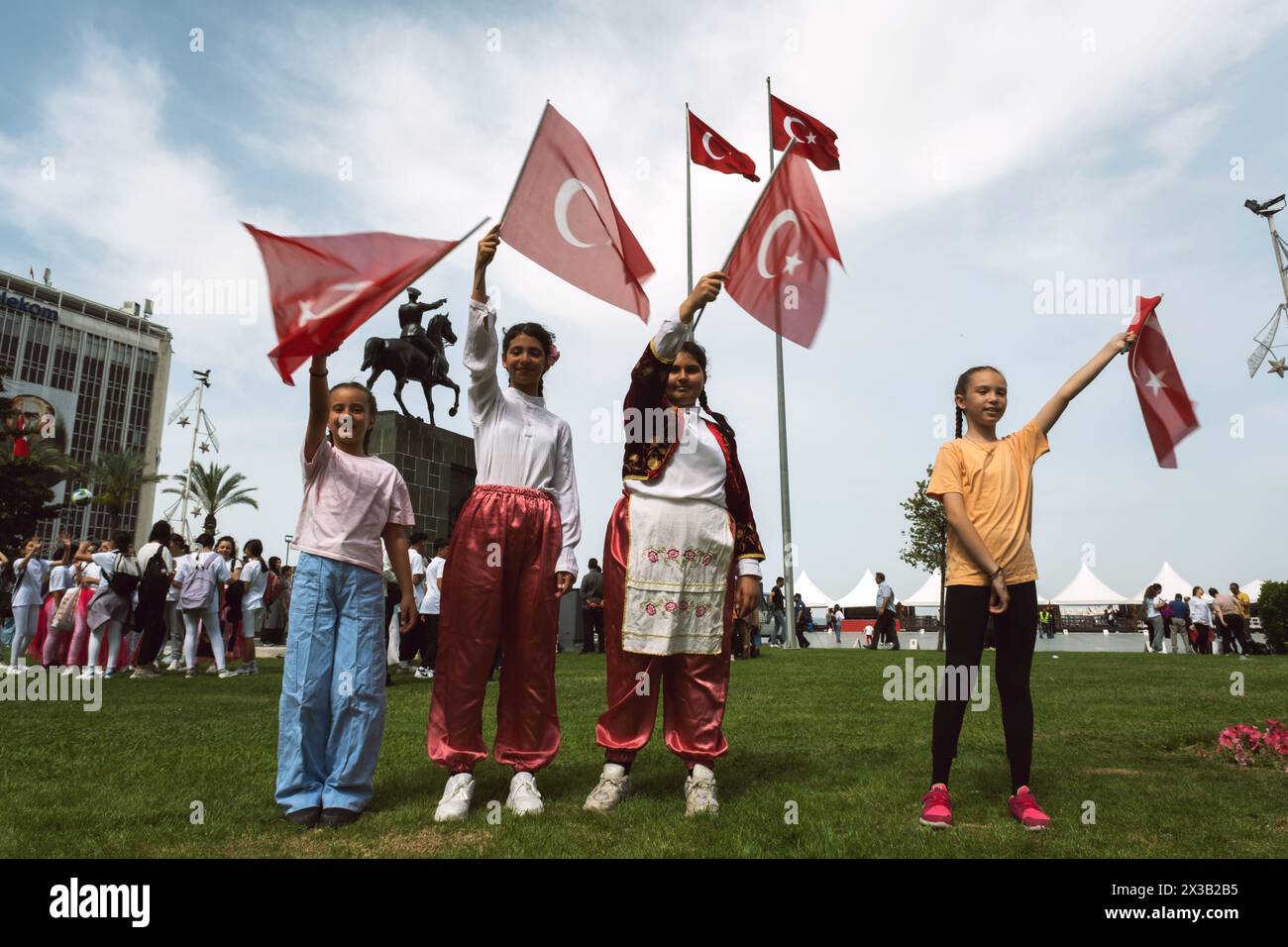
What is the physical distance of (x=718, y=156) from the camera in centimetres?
1591

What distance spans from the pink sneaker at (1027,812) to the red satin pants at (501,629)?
194 centimetres

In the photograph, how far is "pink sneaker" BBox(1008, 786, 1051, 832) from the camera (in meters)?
3.44

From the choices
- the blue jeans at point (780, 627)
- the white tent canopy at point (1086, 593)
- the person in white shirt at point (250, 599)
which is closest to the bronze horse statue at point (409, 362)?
the person in white shirt at point (250, 599)

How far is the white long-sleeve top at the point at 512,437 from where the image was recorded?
384 centimetres

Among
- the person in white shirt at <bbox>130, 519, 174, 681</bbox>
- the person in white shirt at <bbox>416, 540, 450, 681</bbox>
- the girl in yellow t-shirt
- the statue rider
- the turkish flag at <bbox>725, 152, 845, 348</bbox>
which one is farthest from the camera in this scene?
the statue rider

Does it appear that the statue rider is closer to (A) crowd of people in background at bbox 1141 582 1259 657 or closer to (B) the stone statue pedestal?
(B) the stone statue pedestal

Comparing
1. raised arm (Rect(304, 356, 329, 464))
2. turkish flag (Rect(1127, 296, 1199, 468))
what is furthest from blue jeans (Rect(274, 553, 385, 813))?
turkish flag (Rect(1127, 296, 1199, 468))

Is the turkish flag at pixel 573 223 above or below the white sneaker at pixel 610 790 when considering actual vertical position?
above

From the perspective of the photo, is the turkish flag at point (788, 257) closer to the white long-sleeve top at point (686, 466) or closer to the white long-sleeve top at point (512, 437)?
the white long-sleeve top at point (686, 466)

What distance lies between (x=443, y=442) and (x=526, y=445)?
1354 centimetres

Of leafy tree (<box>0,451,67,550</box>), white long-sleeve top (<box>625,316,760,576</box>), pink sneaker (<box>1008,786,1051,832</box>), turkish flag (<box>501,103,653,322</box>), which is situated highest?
leafy tree (<box>0,451,67,550</box>)

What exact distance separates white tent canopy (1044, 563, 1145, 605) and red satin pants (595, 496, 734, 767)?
39.2 metres

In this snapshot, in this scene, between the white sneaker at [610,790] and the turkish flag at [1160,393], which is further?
the turkish flag at [1160,393]

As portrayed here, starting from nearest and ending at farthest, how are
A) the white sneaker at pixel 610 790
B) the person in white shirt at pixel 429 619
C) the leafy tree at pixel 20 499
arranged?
the white sneaker at pixel 610 790 → the person in white shirt at pixel 429 619 → the leafy tree at pixel 20 499
